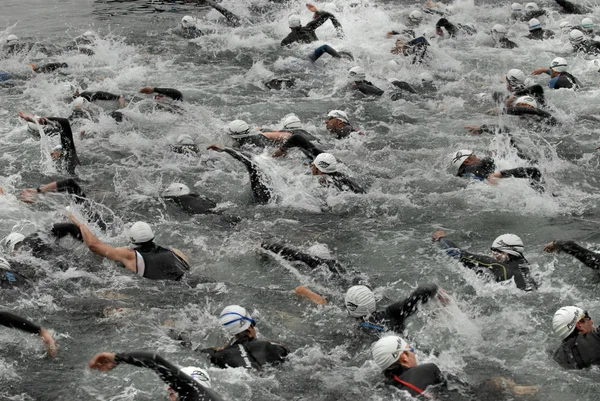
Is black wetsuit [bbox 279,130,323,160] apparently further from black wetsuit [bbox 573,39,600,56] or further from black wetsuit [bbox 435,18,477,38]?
black wetsuit [bbox 435,18,477,38]

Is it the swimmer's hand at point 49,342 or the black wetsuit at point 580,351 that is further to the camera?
the swimmer's hand at point 49,342

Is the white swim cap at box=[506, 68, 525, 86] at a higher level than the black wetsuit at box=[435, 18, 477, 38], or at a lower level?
higher

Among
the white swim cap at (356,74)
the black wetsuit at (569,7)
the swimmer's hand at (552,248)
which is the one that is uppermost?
the swimmer's hand at (552,248)

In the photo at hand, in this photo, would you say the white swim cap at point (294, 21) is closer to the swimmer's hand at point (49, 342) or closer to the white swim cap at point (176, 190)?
the white swim cap at point (176, 190)

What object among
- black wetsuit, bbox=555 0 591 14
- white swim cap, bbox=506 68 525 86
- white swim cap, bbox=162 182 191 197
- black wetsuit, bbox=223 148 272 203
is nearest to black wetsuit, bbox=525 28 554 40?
black wetsuit, bbox=555 0 591 14

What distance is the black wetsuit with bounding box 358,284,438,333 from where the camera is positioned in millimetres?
8758

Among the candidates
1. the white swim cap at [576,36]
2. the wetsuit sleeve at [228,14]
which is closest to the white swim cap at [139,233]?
the white swim cap at [576,36]

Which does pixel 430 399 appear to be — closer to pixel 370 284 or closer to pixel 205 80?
pixel 370 284

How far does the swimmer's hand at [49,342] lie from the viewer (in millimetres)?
8377

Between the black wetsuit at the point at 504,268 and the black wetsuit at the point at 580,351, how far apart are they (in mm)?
1602

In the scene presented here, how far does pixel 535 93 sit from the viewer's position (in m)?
16.7

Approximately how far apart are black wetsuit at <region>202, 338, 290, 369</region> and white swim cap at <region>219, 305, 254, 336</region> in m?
0.15

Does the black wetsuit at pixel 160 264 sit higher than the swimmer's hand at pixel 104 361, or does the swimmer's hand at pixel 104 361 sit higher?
the swimmer's hand at pixel 104 361

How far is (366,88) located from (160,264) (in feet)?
30.6
